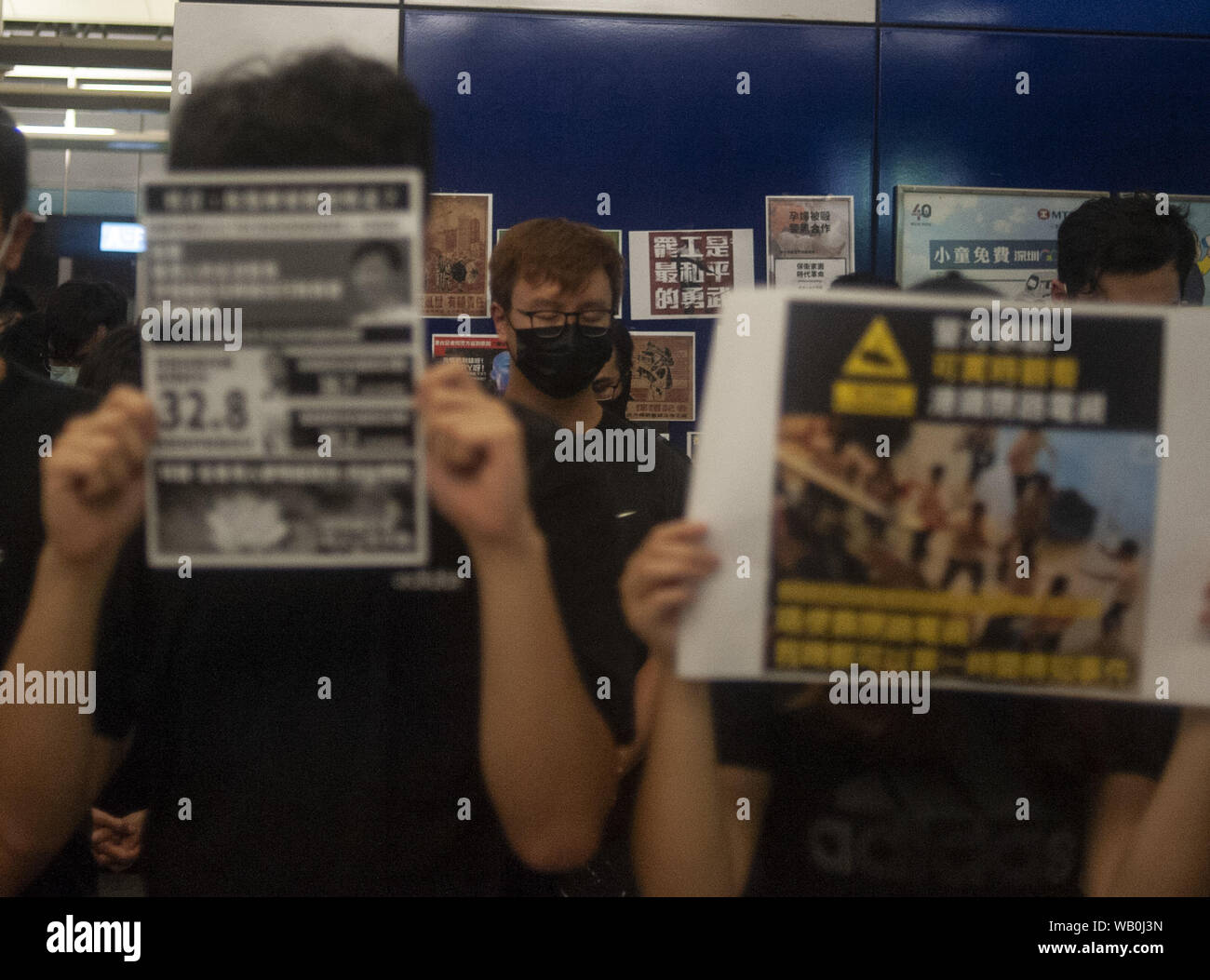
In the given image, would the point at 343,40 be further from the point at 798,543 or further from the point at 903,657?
the point at 903,657

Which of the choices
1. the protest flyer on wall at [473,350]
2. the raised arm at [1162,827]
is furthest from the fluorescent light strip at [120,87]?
the raised arm at [1162,827]

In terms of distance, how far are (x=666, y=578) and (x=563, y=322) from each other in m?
0.54

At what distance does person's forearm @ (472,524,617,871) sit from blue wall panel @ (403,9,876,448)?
4.35 feet

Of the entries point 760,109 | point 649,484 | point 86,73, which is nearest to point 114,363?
point 649,484

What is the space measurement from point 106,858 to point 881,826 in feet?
2.47

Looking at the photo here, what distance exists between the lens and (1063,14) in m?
2.47

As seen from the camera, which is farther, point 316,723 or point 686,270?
point 686,270

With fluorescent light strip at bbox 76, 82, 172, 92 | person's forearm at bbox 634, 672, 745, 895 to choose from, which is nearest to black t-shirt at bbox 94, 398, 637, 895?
person's forearm at bbox 634, 672, 745, 895

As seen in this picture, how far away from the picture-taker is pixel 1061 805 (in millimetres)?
852

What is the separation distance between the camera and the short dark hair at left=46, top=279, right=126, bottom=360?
3.91 ft

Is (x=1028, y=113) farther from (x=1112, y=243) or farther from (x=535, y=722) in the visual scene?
(x=535, y=722)

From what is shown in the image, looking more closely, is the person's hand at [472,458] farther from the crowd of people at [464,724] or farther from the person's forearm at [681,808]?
the person's forearm at [681,808]

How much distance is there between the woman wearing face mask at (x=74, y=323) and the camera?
119 cm
